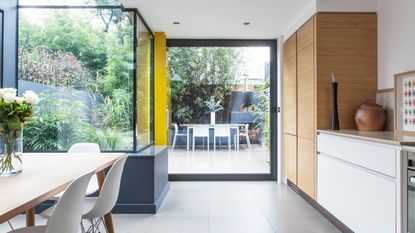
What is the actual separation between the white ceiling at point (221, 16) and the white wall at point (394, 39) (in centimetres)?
79

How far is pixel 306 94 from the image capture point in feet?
12.2

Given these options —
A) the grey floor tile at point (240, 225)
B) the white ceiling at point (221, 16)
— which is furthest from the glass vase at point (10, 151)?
the white ceiling at point (221, 16)

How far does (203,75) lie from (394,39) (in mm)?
2984

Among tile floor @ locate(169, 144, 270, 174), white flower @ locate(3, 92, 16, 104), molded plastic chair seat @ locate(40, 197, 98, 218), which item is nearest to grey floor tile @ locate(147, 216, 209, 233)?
molded plastic chair seat @ locate(40, 197, 98, 218)

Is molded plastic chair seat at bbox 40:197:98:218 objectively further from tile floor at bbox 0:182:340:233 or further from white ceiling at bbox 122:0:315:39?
white ceiling at bbox 122:0:315:39

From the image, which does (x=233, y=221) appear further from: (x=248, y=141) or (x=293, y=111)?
(x=248, y=141)

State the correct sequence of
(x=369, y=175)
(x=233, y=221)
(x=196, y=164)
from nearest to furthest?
1. (x=369, y=175)
2. (x=233, y=221)
3. (x=196, y=164)

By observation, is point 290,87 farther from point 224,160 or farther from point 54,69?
point 54,69

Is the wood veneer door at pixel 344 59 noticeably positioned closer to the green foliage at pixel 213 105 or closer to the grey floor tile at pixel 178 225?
the grey floor tile at pixel 178 225

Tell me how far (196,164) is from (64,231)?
3.98 m

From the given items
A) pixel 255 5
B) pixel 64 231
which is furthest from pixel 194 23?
Result: pixel 64 231

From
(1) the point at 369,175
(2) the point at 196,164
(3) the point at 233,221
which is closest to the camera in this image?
(1) the point at 369,175

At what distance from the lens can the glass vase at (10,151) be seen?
1.82 metres

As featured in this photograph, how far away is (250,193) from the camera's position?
4309 millimetres
